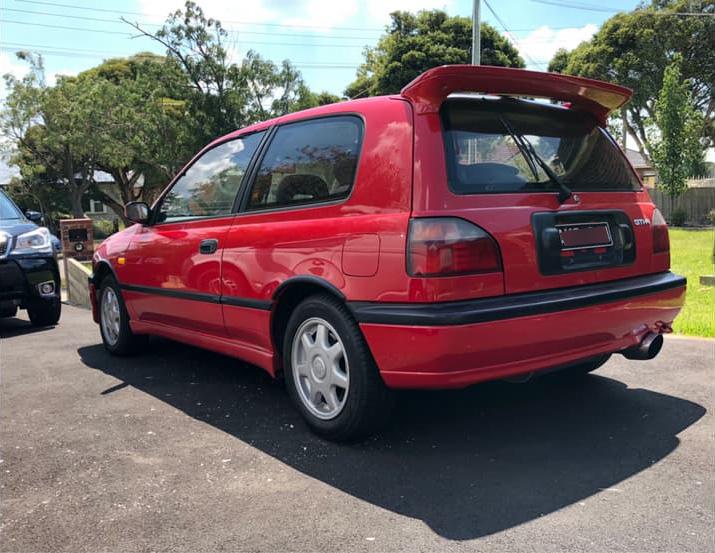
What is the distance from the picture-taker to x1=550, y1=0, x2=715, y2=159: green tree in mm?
30828

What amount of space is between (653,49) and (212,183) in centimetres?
3269

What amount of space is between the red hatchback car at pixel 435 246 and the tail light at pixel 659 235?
1cm

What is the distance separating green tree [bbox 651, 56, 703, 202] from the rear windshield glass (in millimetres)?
24122

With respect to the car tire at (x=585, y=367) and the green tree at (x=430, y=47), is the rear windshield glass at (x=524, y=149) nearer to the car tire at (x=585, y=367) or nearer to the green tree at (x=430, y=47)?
the car tire at (x=585, y=367)

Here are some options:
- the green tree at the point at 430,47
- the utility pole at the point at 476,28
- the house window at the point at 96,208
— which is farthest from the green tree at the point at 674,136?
the house window at the point at 96,208

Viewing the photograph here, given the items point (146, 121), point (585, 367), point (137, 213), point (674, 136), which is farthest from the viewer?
point (146, 121)

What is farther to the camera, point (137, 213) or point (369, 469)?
point (137, 213)

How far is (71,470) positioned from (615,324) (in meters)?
2.84

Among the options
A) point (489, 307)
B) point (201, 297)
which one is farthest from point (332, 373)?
point (201, 297)

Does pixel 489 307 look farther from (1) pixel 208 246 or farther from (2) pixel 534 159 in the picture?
(1) pixel 208 246

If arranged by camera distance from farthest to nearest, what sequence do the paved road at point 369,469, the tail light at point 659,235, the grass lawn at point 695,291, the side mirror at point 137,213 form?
the grass lawn at point 695,291 → the side mirror at point 137,213 → the tail light at point 659,235 → the paved road at point 369,469

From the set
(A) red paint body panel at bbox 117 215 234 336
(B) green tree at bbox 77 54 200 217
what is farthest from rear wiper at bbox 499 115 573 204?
(B) green tree at bbox 77 54 200 217

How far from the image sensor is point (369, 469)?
10.1 ft

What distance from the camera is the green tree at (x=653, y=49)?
30828 mm
